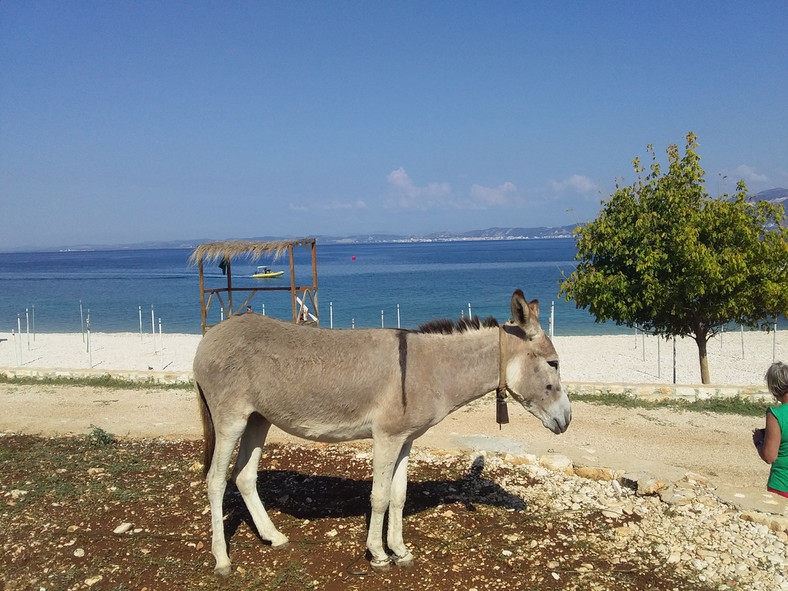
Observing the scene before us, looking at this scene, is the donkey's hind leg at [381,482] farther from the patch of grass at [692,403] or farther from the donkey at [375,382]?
the patch of grass at [692,403]

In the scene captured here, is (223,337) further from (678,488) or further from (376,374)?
(678,488)

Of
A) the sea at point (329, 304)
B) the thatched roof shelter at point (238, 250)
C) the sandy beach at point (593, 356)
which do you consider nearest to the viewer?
the thatched roof shelter at point (238, 250)

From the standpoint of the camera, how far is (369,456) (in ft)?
27.7

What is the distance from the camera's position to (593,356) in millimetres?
25547

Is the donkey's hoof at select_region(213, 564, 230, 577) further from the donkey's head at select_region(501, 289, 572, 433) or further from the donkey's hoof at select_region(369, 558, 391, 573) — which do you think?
the donkey's head at select_region(501, 289, 572, 433)

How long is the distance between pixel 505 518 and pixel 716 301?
949cm

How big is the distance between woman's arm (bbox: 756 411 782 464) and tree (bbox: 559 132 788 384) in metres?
8.13

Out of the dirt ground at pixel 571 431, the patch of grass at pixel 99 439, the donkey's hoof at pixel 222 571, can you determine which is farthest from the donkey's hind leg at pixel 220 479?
the patch of grass at pixel 99 439

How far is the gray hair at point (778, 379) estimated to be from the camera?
4.80m

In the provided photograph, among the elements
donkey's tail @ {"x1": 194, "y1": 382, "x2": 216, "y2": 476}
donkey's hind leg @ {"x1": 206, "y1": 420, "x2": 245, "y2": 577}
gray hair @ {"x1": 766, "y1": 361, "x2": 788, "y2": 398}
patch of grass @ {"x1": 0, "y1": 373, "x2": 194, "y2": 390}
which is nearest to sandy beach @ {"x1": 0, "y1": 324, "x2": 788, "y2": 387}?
patch of grass @ {"x1": 0, "y1": 373, "x2": 194, "y2": 390}

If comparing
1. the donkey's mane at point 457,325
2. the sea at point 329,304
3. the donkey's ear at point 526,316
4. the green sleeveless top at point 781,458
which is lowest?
the sea at point 329,304

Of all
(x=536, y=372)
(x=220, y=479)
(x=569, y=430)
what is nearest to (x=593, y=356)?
(x=569, y=430)

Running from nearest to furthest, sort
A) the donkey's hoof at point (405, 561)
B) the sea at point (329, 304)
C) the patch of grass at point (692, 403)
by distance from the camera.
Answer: the donkey's hoof at point (405, 561) < the patch of grass at point (692, 403) < the sea at point (329, 304)

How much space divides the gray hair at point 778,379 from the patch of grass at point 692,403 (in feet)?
25.3
